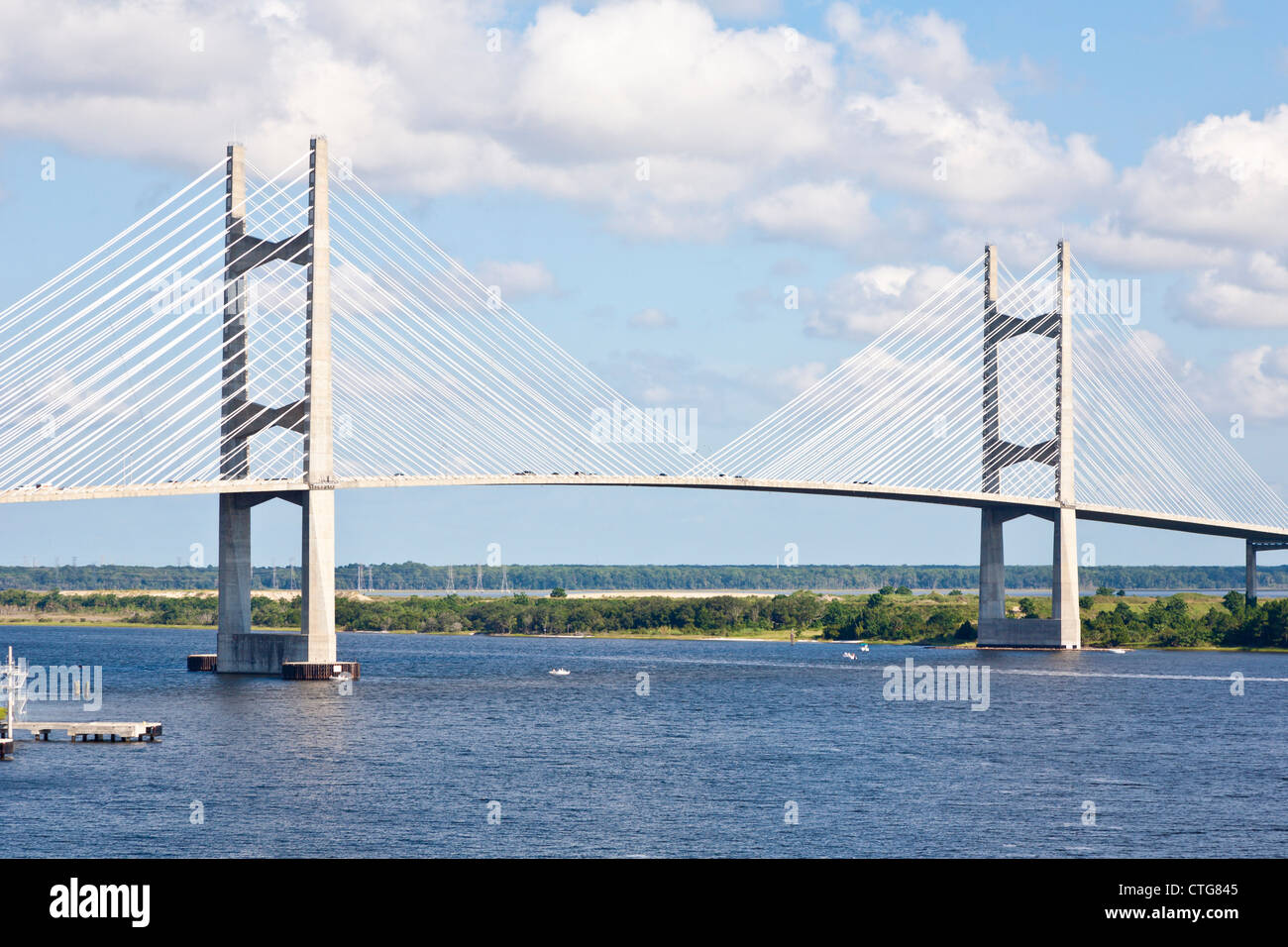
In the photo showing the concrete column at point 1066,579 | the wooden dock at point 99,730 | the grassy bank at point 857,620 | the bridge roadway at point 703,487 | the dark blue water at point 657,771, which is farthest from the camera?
the grassy bank at point 857,620

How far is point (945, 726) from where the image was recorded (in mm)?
68750

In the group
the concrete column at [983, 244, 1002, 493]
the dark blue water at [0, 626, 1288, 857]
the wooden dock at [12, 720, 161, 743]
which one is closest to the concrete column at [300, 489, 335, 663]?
the dark blue water at [0, 626, 1288, 857]

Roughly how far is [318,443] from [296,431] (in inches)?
76.3

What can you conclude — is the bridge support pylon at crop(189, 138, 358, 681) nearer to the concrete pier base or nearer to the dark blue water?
the concrete pier base

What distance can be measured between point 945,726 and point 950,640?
72.1m

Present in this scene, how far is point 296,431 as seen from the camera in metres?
83.7

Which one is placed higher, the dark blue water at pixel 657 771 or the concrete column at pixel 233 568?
the concrete column at pixel 233 568

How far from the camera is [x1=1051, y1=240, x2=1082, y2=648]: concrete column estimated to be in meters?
117

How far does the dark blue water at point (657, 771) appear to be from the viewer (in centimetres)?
3988

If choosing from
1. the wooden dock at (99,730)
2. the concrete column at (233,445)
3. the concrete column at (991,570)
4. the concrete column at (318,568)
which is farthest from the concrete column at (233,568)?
the concrete column at (991,570)

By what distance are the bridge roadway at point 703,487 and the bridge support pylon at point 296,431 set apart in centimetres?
200

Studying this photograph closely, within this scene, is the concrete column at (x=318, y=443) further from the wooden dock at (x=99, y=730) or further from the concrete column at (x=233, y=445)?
the wooden dock at (x=99, y=730)

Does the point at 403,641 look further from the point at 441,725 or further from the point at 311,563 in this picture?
the point at 441,725
